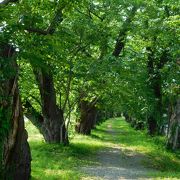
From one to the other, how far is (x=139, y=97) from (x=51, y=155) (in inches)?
440

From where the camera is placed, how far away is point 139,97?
28438 mm

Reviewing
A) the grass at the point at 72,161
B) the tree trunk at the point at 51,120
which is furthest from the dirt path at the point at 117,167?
the tree trunk at the point at 51,120

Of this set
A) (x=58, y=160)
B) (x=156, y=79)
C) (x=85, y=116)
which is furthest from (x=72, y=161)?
(x=156, y=79)

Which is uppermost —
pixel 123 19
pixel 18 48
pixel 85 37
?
pixel 123 19

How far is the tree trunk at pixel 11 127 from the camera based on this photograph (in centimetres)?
974

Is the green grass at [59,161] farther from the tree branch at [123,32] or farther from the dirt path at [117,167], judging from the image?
the tree branch at [123,32]

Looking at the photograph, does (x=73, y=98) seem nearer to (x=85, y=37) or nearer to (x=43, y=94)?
(x=43, y=94)

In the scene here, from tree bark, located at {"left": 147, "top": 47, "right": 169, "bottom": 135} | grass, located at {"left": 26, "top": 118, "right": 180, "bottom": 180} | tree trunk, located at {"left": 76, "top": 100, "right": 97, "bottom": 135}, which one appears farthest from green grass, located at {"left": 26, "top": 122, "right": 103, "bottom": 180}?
tree bark, located at {"left": 147, "top": 47, "right": 169, "bottom": 135}

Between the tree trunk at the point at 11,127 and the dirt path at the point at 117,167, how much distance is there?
313 centimetres

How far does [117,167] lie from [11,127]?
25.1ft

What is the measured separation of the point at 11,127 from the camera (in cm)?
1058

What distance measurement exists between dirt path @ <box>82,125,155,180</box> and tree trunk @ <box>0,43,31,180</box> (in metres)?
3.13

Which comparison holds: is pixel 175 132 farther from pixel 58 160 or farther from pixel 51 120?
pixel 58 160

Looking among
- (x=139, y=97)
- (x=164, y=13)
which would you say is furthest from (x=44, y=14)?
(x=139, y=97)
